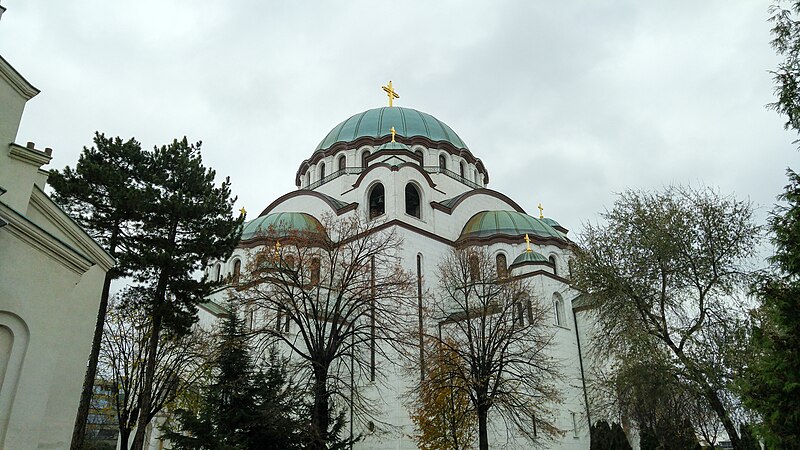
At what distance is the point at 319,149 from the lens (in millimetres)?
32531

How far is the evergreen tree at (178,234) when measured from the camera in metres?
13.0

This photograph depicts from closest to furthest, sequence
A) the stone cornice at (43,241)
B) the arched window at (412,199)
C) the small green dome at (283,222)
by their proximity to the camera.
→ the stone cornice at (43,241)
the small green dome at (283,222)
the arched window at (412,199)

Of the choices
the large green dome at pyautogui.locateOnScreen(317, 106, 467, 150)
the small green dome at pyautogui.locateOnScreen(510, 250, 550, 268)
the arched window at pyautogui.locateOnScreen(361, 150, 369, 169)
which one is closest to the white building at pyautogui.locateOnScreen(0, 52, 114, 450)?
the small green dome at pyautogui.locateOnScreen(510, 250, 550, 268)

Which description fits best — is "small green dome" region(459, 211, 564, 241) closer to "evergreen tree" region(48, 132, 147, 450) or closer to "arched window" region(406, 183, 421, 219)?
"arched window" region(406, 183, 421, 219)

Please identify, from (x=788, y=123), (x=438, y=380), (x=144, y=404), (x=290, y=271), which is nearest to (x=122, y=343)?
(x=144, y=404)

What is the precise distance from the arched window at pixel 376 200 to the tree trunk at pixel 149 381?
1266 centimetres

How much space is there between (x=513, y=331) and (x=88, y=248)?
11.2 metres

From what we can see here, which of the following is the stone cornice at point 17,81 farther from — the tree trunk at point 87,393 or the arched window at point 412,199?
the arched window at point 412,199

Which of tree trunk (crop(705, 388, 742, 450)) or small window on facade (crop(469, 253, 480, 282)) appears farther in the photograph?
small window on facade (crop(469, 253, 480, 282))

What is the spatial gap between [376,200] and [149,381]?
14.1 meters

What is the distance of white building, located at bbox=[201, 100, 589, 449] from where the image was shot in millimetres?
21531

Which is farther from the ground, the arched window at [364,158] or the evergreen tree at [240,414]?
the arched window at [364,158]

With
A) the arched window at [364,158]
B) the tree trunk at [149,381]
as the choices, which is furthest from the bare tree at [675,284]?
the arched window at [364,158]

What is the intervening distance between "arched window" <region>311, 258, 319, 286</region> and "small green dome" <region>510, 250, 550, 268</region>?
10.8m
